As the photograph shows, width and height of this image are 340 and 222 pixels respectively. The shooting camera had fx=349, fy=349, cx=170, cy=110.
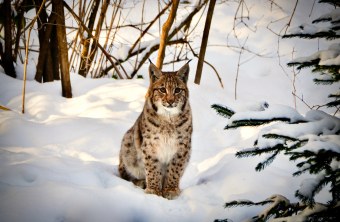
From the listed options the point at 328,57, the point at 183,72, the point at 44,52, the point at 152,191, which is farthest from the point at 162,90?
the point at 44,52

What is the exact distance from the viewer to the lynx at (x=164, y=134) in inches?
121

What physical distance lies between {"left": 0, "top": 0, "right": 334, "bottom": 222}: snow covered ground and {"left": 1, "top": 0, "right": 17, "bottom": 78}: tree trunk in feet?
0.73

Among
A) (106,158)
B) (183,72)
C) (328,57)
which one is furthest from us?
(106,158)

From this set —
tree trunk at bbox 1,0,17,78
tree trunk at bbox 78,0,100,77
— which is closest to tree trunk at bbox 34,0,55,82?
tree trunk at bbox 1,0,17,78

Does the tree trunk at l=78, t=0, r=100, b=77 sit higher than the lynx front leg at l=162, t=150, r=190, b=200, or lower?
higher

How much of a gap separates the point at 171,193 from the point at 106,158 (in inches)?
42.0

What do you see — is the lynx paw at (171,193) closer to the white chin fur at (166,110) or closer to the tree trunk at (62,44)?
the white chin fur at (166,110)

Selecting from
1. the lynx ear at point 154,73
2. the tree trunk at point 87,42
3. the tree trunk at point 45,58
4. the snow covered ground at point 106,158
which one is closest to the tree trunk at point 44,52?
the tree trunk at point 45,58

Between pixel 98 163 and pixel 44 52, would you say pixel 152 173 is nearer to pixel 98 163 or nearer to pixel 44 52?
pixel 98 163

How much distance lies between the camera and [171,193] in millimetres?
3088

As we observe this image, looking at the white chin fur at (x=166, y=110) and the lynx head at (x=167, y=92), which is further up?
the lynx head at (x=167, y=92)

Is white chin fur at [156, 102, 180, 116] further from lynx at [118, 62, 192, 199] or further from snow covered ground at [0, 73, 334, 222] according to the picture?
snow covered ground at [0, 73, 334, 222]

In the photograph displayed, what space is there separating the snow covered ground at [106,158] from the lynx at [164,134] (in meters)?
0.21

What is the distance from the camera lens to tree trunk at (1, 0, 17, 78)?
4.89 metres
